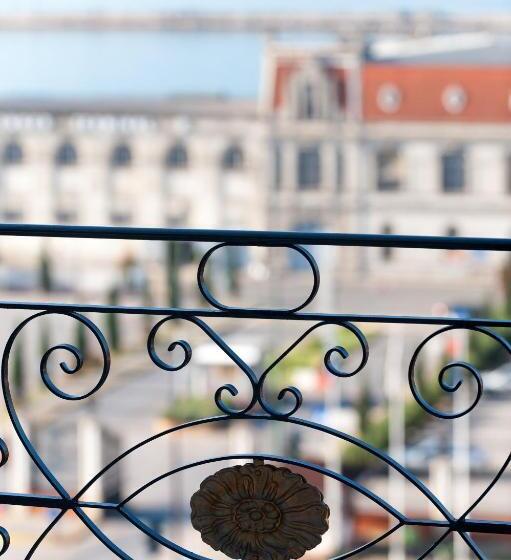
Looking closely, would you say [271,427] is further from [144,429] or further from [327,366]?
[327,366]

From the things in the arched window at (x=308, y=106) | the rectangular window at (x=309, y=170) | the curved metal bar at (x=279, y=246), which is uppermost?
the arched window at (x=308, y=106)

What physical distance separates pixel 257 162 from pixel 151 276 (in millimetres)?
1625

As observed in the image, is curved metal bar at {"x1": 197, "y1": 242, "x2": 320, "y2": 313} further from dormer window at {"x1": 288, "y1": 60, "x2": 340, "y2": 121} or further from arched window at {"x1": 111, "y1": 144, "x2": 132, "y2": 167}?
dormer window at {"x1": 288, "y1": 60, "x2": 340, "y2": 121}

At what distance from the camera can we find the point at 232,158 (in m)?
11.8

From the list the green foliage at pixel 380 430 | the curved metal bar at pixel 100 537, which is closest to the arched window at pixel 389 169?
the green foliage at pixel 380 430

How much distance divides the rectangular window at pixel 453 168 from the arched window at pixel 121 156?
10.3ft

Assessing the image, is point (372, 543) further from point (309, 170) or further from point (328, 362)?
point (309, 170)

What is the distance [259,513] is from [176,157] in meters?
11.2

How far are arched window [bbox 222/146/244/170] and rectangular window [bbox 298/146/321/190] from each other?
0.60m

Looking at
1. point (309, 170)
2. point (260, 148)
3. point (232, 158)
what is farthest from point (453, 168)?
point (232, 158)

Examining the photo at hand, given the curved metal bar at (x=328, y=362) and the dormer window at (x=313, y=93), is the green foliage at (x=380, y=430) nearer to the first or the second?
the dormer window at (x=313, y=93)

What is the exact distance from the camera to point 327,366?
0.42 meters

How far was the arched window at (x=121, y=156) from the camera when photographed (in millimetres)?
11414

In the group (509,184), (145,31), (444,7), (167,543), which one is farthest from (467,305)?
(167,543)
